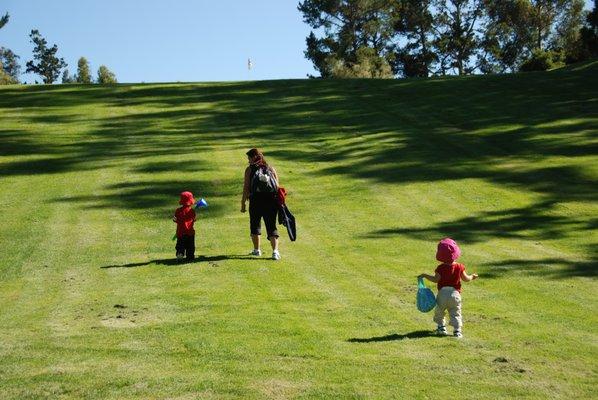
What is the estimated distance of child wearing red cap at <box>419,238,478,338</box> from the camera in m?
10.5

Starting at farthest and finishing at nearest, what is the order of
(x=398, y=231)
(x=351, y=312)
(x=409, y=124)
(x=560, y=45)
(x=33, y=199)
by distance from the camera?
1. (x=560, y=45)
2. (x=409, y=124)
3. (x=33, y=199)
4. (x=398, y=231)
5. (x=351, y=312)

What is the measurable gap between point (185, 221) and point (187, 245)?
0.49 metres

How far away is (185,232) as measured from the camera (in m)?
15.7

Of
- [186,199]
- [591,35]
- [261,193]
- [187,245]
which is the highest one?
[591,35]

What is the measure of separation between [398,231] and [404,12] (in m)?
74.6

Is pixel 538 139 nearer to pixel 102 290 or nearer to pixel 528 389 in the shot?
pixel 102 290

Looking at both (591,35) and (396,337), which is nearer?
(396,337)

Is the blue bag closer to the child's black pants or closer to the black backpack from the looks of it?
the black backpack

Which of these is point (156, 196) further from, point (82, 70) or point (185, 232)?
point (82, 70)

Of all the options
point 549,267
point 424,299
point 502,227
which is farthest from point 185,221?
point 502,227

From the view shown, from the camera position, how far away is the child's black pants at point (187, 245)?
51.6 ft

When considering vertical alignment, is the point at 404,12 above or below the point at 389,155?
above

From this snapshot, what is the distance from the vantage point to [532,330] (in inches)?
422

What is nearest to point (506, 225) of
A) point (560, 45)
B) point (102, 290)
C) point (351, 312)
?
point (351, 312)
